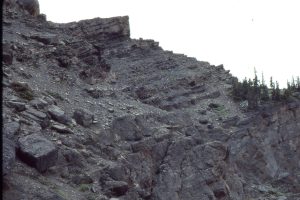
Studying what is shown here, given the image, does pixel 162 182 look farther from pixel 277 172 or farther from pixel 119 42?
pixel 119 42

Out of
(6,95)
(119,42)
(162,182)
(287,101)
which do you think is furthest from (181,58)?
(6,95)

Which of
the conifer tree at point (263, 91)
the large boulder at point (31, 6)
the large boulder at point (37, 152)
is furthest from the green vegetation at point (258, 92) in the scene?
the large boulder at point (37, 152)

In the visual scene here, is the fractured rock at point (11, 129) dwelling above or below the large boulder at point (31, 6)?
below

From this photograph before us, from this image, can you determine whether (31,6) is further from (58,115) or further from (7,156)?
(7,156)

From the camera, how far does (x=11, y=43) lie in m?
31.3

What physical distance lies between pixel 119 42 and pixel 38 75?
20.5m

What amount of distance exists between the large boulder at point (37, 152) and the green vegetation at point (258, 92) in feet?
89.3

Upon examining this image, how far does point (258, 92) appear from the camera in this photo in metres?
46.5

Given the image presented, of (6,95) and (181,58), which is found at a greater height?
(181,58)

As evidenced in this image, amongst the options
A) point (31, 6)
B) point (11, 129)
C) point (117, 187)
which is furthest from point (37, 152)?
point (31, 6)

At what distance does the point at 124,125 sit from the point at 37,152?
935 centimetres

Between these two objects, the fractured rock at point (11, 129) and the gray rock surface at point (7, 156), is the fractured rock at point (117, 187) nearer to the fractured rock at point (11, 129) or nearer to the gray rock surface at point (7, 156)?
the fractured rock at point (11, 129)

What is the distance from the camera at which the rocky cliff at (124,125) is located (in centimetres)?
1986

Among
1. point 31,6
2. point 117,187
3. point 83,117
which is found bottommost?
point 117,187
